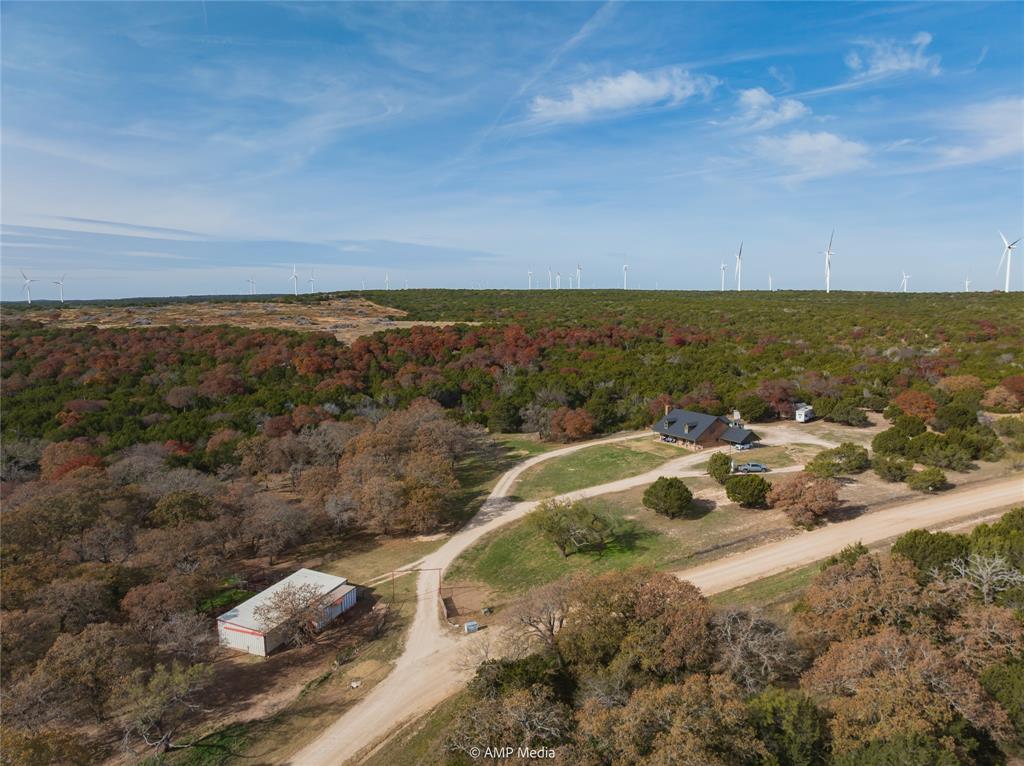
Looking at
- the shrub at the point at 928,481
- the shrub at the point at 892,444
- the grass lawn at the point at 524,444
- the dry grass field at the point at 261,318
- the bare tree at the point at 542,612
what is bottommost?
the grass lawn at the point at 524,444

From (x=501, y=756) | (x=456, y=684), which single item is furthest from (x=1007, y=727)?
(x=456, y=684)

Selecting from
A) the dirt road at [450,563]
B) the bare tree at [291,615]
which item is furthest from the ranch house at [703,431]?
the bare tree at [291,615]

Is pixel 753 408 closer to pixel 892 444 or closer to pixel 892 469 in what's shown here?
pixel 892 444

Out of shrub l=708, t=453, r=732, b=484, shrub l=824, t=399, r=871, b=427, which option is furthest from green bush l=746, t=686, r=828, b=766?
shrub l=824, t=399, r=871, b=427

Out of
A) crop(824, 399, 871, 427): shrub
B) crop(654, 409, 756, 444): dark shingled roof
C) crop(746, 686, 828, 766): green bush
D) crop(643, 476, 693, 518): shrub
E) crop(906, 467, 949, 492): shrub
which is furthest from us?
crop(824, 399, 871, 427): shrub

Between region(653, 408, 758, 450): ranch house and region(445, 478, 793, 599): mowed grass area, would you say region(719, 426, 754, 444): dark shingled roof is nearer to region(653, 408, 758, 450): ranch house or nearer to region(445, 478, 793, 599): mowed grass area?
region(653, 408, 758, 450): ranch house

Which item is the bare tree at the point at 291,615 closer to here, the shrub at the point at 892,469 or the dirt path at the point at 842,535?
the dirt path at the point at 842,535

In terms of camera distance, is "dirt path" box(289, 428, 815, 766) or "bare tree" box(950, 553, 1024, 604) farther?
"dirt path" box(289, 428, 815, 766)
